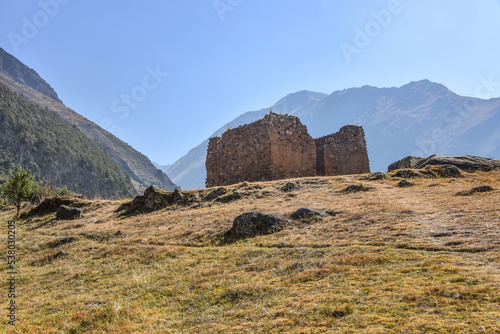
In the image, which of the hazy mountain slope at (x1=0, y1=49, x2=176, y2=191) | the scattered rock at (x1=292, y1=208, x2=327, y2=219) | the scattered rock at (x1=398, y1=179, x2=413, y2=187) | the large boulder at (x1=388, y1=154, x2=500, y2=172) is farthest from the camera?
the hazy mountain slope at (x1=0, y1=49, x2=176, y2=191)

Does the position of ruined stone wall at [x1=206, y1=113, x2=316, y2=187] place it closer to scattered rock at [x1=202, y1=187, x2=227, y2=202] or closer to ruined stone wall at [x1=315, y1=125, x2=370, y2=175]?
ruined stone wall at [x1=315, y1=125, x2=370, y2=175]

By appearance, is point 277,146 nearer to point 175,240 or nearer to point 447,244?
point 175,240

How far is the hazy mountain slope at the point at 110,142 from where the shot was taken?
162 metres

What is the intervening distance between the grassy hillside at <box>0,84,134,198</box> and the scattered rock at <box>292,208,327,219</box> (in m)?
78.2

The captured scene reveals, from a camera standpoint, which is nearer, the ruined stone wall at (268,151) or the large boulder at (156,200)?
the large boulder at (156,200)

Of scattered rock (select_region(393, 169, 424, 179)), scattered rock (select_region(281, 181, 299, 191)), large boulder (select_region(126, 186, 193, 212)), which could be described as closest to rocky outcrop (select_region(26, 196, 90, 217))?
large boulder (select_region(126, 186, 193, 212))

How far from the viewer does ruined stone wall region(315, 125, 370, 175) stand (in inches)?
818

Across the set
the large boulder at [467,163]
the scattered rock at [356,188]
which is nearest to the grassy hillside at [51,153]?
the scattered rock at [356,188]

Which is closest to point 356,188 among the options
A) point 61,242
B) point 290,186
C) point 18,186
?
point 290,186

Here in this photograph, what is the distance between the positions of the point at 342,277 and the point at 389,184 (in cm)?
980

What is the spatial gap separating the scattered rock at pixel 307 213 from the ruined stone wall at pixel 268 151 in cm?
908

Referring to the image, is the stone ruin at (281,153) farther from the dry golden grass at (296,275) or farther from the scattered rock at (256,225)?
the scattered rock at (256,225)

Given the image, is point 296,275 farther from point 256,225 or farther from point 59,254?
point 59,254

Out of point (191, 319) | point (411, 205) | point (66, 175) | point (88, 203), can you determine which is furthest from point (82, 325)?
point (66, 175)
